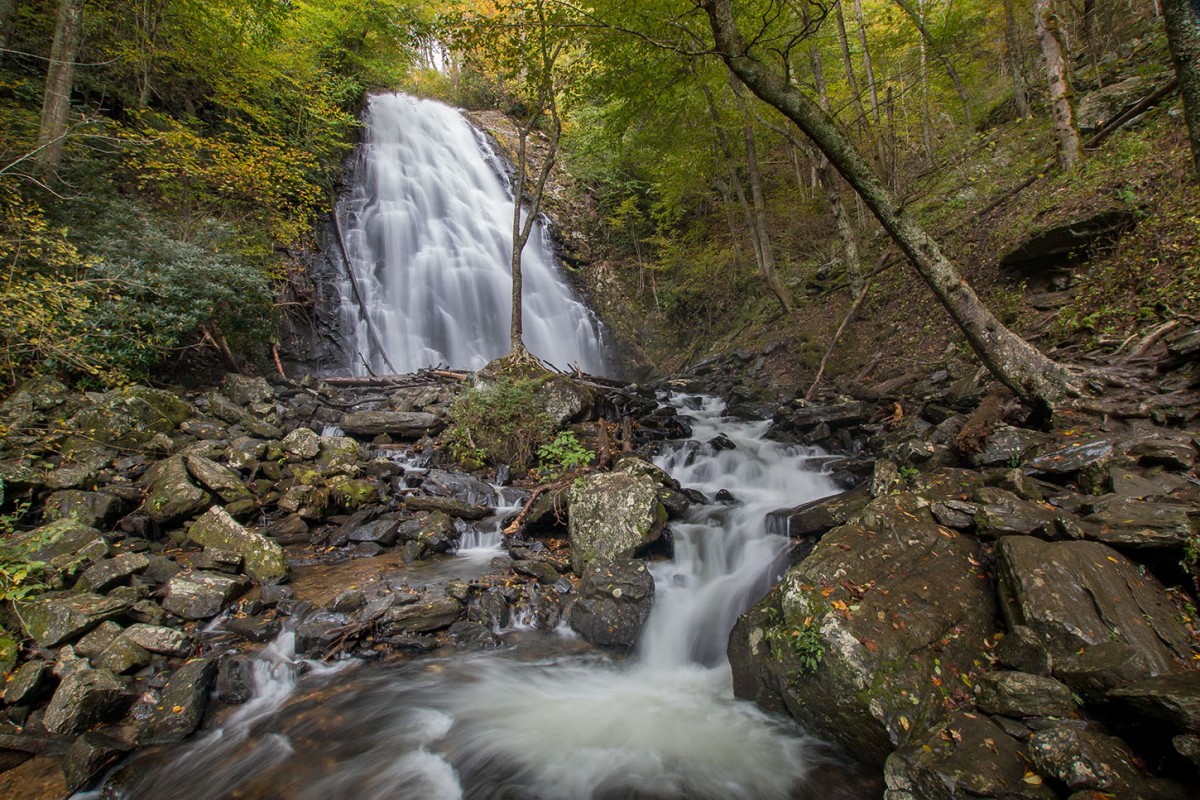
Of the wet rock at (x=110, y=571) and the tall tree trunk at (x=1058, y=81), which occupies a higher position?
the tall tree trunk at (x=1058, y=81)

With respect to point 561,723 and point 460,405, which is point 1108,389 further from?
point 460,405

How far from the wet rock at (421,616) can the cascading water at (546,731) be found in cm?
40

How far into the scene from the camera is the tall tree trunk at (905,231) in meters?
5.29

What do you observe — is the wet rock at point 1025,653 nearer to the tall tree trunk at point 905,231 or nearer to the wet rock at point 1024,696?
the wet rock at point 1024,696

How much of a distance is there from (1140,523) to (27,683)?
27.3ft

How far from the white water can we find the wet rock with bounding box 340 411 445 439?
15.5ft

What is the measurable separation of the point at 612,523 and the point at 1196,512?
5.00 meters

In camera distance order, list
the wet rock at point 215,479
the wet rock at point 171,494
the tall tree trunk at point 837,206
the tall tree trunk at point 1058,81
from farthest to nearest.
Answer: the tall tree trunk at point 837,206 < the tall tree trunk at point 1058,81 < the wet rock at point 215,479 < the wet rock at point 171,494

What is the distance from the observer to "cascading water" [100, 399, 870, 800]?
3.86m

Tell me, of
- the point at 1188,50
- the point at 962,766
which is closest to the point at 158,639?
the point at 962,766

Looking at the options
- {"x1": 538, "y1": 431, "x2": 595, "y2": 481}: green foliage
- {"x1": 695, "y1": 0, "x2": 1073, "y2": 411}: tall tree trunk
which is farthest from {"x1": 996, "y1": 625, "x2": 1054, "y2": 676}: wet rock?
{"x1": 538, "y1": 431, "x2": 595, "y2": 481}: green foliage

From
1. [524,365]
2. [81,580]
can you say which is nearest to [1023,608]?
[81,580]

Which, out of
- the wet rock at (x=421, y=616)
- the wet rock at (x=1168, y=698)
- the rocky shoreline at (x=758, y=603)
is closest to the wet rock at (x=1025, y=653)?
the rocky shoreline at (x=758, y=603)

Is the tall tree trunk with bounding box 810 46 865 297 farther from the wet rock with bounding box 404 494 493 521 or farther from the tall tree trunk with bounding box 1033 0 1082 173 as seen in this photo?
the wet rock with bounding box 404 494 493 521
